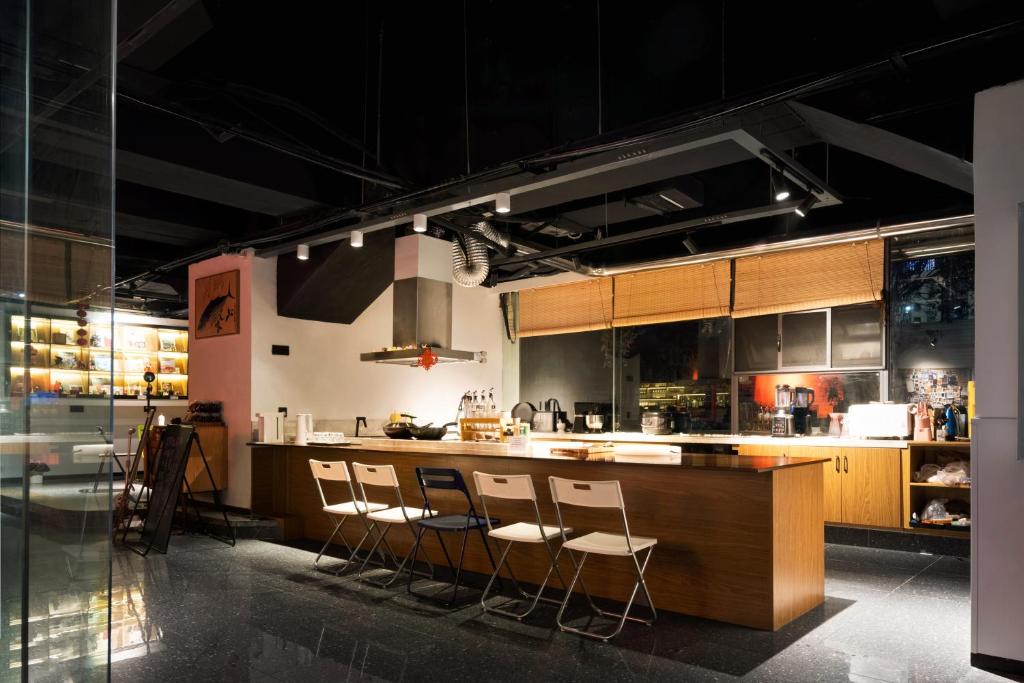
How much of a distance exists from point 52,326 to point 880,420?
6.11 metres

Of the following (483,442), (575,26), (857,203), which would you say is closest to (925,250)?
(857,203)

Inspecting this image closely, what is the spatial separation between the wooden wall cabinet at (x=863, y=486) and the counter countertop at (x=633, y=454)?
74.0 inches

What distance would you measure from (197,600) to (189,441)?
1.95 metres

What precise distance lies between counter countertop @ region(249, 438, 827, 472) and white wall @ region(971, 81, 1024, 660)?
0.94m

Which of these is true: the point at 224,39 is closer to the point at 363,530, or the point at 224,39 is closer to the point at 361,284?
the point at 361,284

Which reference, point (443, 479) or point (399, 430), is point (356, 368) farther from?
point (443, 479)

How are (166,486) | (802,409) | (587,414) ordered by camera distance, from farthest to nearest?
1. (587,414)
2. (802,409)
3. (166,486)

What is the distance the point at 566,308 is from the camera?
8734mm

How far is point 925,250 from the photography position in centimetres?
597

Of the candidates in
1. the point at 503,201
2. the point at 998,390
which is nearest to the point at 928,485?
the point at 998,390

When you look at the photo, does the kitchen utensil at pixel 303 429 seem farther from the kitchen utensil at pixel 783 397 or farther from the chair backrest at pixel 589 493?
the kitchen utensil at pixel 783 397

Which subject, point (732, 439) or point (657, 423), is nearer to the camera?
point (732, 439)

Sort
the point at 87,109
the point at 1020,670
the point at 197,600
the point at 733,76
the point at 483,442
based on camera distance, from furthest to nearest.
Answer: the point at 483,442 < the point at 197,600 < the point at 733,76 < the point at 1020,670 < the point at 87,109

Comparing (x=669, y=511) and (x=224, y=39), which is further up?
(x=224, y=39)
